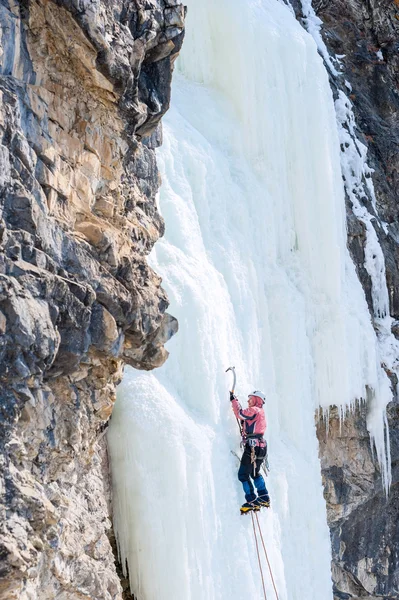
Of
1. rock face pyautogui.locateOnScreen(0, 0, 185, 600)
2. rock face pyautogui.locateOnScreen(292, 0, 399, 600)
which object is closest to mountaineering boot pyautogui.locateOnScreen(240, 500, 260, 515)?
rock face pyautogui.locateOnScreen(0, 0, 185, 600)

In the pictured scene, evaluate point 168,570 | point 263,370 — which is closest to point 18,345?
point 168,570

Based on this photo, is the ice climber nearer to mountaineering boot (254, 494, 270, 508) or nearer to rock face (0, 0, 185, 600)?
mountaineering boot (254, 494, 270, 508)

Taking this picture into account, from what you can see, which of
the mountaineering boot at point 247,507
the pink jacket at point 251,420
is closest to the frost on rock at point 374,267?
the pink jacket at point 251,420

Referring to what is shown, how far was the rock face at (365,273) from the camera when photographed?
1138cm

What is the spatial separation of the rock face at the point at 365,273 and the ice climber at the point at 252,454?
11.4 feet

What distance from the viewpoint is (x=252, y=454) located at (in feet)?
24.5

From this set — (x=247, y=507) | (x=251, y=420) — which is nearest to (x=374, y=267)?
(x=251, y=420)

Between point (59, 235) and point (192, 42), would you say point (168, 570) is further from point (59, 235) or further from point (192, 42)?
point (192, 42)

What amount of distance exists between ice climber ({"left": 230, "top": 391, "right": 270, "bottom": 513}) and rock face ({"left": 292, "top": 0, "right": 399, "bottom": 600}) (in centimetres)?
347

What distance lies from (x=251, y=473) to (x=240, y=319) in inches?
75.6

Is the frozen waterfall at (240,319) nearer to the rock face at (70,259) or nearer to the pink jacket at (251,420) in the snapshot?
the pink jacket at (251,420)

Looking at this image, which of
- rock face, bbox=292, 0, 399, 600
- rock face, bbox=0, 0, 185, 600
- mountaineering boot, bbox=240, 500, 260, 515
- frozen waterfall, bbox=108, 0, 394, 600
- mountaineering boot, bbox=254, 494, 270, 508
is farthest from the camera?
rock face, bbox=292, 0, 399, 600

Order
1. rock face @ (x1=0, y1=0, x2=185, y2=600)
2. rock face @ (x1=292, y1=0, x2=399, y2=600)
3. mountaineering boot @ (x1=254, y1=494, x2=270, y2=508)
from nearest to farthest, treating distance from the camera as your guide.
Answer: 1. rock face @ (x1=0, y1=0, x2=185, y2=600)
2. mountaineering boot @ (x1=254, y1=494, x2=270, y2=508)
3. rock face @ (x1=292, y1=0, x2=399, y2=600)

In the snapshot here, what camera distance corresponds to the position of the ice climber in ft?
24.3
